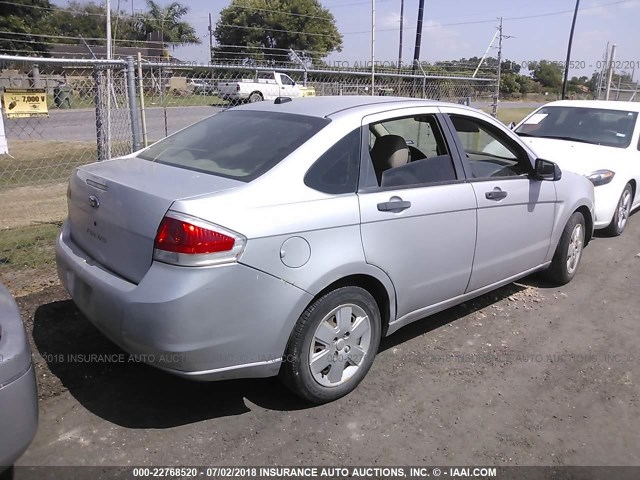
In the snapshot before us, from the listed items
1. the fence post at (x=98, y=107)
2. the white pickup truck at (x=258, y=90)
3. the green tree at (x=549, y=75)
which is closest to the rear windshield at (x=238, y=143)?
the fence post at (x=98, y=107)

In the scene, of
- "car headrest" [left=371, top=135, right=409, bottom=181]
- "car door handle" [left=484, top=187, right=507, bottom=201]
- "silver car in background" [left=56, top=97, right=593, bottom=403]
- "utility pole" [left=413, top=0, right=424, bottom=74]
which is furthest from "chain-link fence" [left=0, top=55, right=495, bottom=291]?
"utility pole" [left=413, top=0, right=424, bottom=74]

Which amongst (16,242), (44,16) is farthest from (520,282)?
(44,16)

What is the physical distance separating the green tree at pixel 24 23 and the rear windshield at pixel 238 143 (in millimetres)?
34187

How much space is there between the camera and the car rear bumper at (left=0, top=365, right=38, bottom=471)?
204cm

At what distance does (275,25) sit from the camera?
5088cm

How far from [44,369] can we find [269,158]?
1.97 meters

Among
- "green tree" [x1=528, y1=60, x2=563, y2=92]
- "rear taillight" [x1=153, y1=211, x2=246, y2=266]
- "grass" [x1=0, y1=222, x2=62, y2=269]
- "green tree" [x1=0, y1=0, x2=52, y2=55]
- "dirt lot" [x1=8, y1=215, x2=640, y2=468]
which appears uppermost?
"green tree" [x1=0, y1=0, x2=52, y2=55]

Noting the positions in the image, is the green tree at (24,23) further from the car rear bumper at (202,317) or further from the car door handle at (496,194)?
the car rear bumper at (202,317)

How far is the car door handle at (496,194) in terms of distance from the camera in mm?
3953

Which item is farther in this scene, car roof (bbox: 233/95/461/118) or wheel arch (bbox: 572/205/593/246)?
wheel arch (bbox: 572/205/593/246)

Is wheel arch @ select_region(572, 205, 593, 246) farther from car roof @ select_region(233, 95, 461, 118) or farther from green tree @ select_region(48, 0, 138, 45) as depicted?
green tree @ select_region(48, 0, 138, 45)

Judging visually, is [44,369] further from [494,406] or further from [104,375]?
[494,406]

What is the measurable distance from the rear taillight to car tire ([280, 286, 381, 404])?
60 cm

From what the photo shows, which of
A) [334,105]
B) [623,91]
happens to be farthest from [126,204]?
[623,91]
